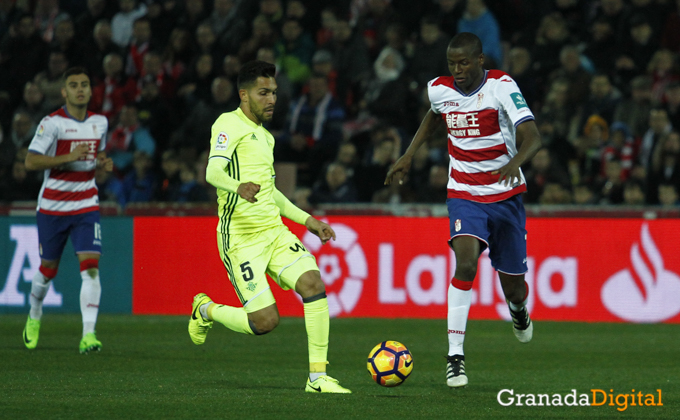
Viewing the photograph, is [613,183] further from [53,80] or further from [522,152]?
[53,80]

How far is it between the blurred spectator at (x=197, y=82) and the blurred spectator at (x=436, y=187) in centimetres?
404

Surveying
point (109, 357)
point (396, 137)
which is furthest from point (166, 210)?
point (109, 357)

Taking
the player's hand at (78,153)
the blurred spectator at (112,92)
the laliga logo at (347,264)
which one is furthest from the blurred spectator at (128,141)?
the player's hand at (78,153)

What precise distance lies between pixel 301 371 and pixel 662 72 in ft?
24.6

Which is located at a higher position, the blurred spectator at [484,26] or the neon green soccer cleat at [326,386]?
the blurred spectator at [484,26]

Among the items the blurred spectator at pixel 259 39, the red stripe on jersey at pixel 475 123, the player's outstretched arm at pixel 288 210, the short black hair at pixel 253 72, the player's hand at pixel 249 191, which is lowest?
the player's outstretched arm at pixel 288 210

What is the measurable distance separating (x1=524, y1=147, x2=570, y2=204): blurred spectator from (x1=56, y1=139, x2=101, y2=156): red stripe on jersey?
18.1ft

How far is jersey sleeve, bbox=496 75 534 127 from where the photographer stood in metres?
6.70

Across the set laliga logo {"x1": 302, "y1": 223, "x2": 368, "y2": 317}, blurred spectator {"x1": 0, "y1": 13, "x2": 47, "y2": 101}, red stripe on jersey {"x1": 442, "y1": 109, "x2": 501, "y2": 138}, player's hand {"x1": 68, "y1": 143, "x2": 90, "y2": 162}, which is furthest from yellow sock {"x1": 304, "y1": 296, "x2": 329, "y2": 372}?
blurred spectator {"x1": 0, "y1": 13, "x2": 47, "y2": 101}

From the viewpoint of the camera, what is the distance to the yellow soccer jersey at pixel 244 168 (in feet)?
21.0

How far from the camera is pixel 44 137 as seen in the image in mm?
8953

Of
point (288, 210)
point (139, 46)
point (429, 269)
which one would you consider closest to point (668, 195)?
point (429, 269)

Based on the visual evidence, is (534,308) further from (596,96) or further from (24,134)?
(24,134)

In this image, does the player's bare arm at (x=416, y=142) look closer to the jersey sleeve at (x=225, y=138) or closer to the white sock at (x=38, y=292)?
the jersey sleeve at (x=225, y=138)
